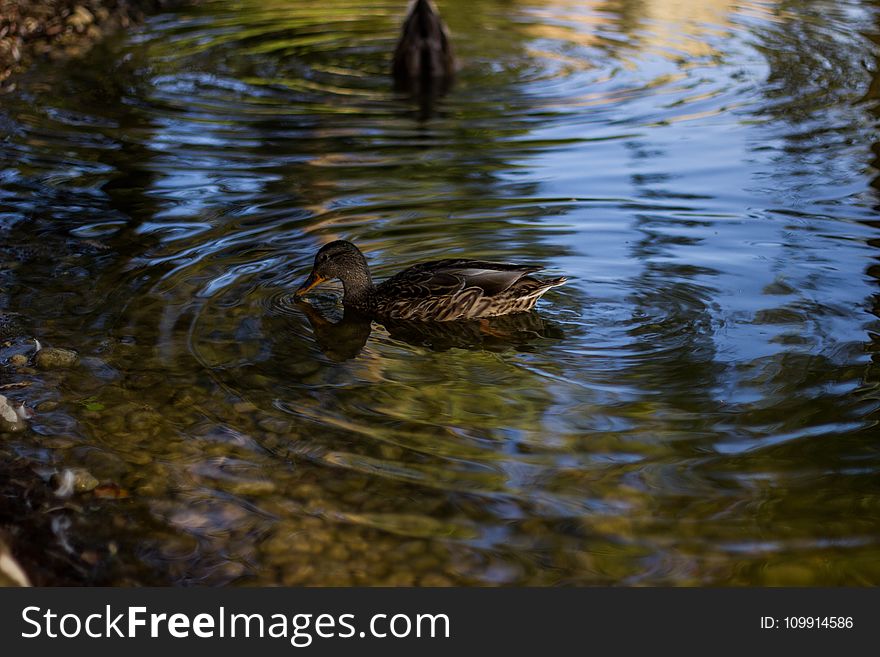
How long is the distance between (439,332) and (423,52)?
298 inches

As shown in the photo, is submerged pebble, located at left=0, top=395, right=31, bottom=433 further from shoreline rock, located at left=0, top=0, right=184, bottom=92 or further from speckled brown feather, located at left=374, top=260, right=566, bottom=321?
shoreline rock, located at left=0, top=0, right=184, bottom=92

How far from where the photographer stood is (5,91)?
13352mm

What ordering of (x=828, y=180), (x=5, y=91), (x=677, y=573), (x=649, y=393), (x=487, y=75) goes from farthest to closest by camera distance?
1. (x=487, y=75)
2. (x=5, y=91)
3. (x=828, y=180)
4. (x=649, y=393)
5. (x=677, y=573)

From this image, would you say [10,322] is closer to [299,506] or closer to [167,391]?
[167,391]

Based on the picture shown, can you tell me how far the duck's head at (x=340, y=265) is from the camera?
7.88 m

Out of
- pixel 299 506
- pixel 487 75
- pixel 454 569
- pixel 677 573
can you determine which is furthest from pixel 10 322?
pixel 487 75

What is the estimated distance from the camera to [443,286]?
24.8 feet

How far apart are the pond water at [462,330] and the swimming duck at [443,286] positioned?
0.20m

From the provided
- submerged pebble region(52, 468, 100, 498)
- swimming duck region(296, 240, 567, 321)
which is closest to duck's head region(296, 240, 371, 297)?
swimming duck region(296, 240, 567, 321)

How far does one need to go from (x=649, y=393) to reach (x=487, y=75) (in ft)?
29.9

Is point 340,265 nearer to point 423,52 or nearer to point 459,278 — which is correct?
point 459,278

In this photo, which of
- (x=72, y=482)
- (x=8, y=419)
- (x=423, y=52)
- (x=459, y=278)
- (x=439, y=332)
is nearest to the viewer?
(x=72, y=482)

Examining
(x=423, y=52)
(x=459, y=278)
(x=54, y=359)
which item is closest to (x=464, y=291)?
(x=459, y=278)

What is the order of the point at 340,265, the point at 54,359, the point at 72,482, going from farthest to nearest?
the point at 340,265 < the point at 54,359 < the point at 72,482
